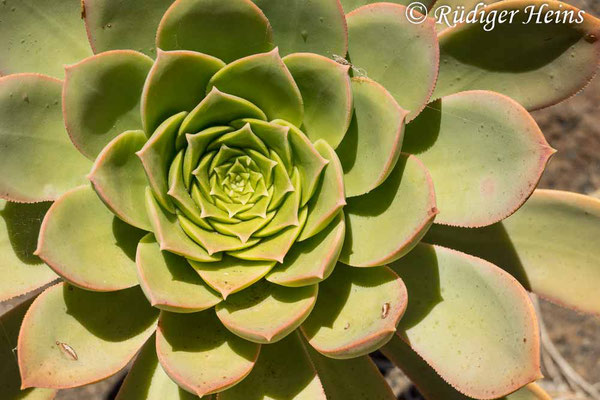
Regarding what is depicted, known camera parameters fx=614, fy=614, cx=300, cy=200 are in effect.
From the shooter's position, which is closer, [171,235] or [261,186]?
[171,235]

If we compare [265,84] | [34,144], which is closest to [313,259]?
[265,84]

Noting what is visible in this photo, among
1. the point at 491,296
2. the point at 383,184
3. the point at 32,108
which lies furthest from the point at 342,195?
the point at 32,108

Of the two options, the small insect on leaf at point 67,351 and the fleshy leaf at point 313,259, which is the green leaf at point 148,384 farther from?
the fleshy leaf at point 313,259

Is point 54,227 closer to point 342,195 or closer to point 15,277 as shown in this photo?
point 15,277

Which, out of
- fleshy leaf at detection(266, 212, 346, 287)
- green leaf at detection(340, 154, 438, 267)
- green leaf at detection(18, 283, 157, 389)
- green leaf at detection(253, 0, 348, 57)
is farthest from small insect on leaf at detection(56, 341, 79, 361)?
green leaf at detection(253, 0, 348, 57)

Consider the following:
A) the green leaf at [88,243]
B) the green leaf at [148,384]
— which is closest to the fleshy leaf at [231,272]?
the green leaf at [88,243]

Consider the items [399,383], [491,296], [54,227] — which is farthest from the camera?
[399,383]

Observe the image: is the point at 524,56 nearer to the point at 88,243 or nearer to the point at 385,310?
the point at 385,310
